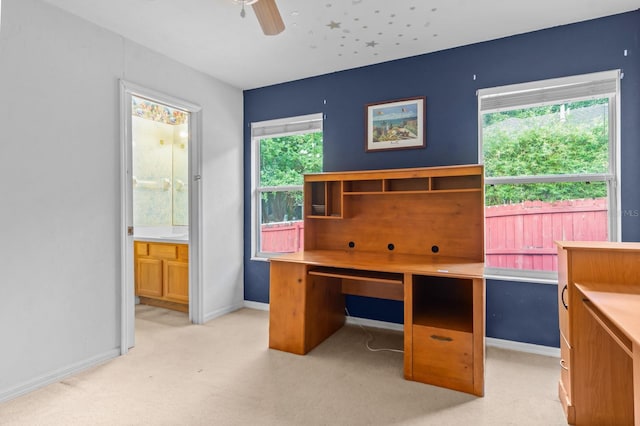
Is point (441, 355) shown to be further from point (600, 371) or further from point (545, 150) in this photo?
point (545, 150)

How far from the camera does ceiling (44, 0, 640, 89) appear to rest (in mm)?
2277

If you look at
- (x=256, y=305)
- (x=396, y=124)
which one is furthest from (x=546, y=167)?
(x=256, y=305)

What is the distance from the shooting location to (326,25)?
253 centimetres

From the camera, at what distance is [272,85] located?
3770 millimetres

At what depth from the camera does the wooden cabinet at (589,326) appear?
1.67 m

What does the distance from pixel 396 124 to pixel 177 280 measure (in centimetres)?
281

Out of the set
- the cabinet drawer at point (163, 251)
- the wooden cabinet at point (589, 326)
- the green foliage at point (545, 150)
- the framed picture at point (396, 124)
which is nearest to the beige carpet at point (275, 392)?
the wooden cabinet at point (589, 326)

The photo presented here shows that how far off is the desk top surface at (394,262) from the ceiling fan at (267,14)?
5.29 ft

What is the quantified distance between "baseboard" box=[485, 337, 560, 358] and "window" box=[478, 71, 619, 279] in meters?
0.54

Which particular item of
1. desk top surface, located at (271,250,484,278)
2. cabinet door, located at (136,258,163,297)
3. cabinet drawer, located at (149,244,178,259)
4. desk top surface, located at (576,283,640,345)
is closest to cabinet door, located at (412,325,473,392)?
desk top surface, located at (271,250,484,278)

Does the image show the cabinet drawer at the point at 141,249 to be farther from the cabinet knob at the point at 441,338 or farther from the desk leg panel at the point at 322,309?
the cabinet knob at the point at 441,338

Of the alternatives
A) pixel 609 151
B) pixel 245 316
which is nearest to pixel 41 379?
pixel 245 316

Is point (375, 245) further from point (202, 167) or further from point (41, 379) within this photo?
point (41, 379)

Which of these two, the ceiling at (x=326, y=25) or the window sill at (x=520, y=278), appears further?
the window sill at (x=520, y=278)
